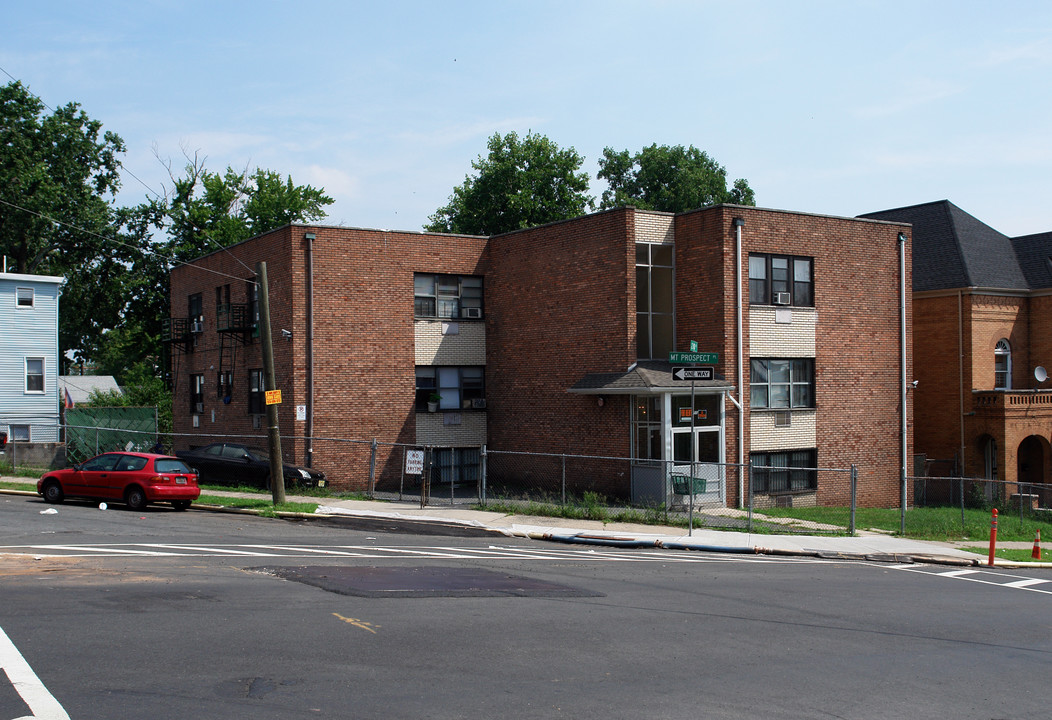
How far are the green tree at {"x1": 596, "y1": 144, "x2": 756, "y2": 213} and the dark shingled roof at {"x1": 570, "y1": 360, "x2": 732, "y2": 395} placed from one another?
34.9 meters

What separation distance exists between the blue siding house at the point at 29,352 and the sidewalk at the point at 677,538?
21.6 meters

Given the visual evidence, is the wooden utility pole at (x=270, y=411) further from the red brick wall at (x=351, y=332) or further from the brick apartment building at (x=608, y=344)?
the brick apartment building at (x=608, y=344)

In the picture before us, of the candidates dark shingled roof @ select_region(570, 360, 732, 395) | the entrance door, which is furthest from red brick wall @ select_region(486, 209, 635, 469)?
the entrance door

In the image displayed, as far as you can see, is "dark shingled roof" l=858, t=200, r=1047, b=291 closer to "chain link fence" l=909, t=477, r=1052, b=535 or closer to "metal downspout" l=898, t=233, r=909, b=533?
"metal downspout" l=898, t=233, r=909, b=533

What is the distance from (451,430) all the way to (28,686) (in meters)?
23.1

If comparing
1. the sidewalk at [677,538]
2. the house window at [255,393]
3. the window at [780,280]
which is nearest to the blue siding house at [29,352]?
the house window at [255,393]

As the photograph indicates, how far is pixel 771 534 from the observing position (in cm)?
2108

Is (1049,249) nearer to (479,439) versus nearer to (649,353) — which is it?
(649,353)

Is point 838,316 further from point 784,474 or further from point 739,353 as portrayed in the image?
point 784,474

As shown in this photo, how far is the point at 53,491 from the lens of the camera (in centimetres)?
2347

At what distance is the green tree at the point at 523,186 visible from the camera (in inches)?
2063

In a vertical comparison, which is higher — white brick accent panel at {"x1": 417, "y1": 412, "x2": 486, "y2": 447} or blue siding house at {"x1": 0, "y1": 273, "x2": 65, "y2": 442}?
blue siding house at {"x1": 0, "y1": 273, "x2": 65, "y2": 442}

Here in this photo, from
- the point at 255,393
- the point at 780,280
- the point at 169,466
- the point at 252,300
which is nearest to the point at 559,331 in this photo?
the point at 780,280

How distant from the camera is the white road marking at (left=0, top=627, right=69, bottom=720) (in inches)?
256
